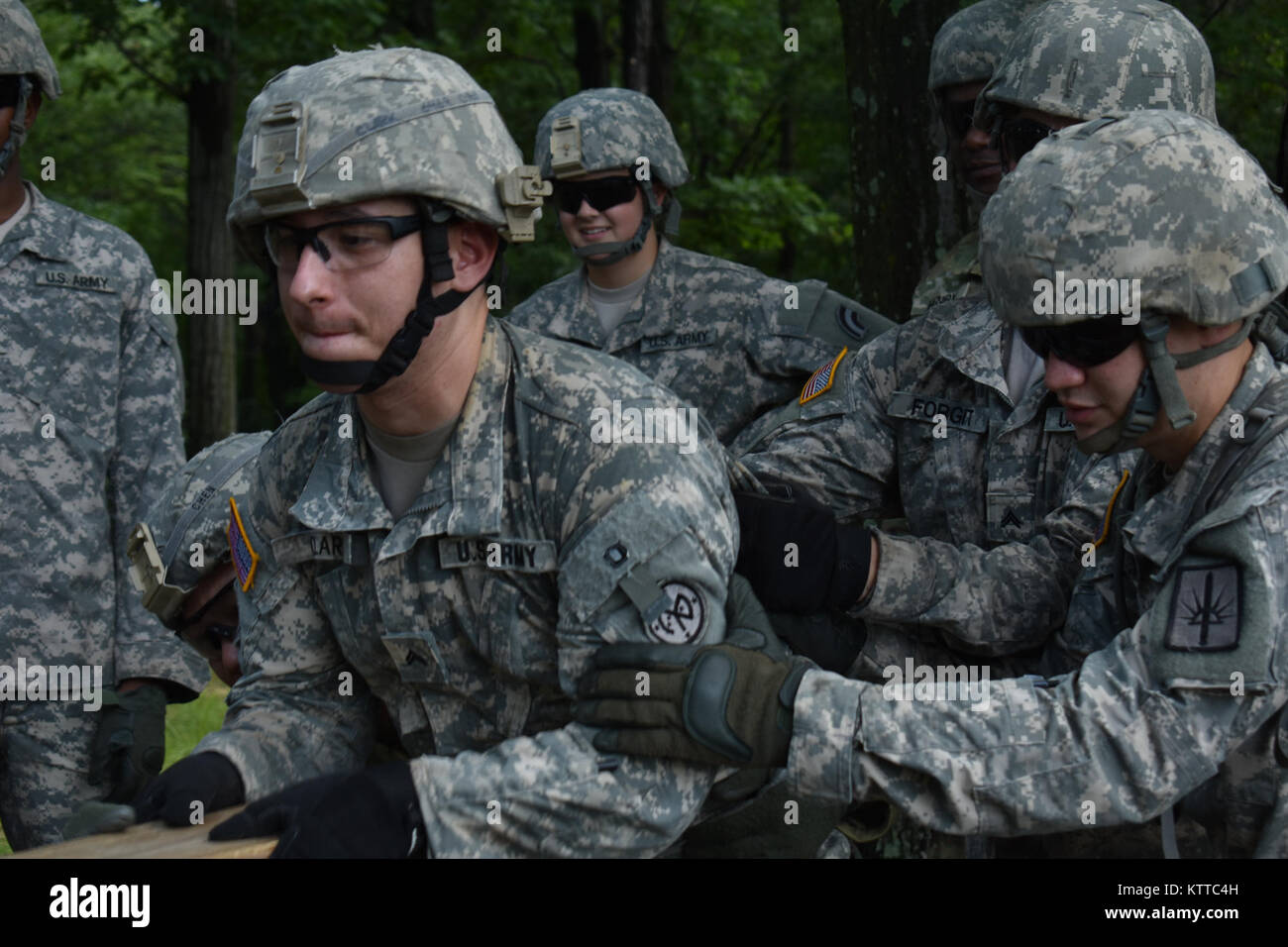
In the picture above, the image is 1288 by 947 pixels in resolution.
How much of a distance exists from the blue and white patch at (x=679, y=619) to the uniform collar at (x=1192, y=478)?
3.07ft

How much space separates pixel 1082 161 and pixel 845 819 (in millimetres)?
1660

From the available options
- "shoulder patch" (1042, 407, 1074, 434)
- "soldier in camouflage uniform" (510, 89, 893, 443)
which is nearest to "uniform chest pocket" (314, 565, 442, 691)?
"shoulder patch" (1042, 407, 1074, 434)

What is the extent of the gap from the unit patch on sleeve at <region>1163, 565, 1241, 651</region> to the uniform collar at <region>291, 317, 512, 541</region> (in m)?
1.36

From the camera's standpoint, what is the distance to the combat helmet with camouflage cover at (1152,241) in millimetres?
3139

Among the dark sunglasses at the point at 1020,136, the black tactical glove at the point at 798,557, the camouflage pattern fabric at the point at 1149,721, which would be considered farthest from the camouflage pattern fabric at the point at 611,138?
the camouflage pattern fabric at the point at 1149,721

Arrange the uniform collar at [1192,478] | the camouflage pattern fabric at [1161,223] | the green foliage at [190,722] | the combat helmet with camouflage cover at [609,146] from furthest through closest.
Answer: the green foliage at [190,722] < the combat helmet with camouflage cover at [609,146] < the uniform collar at [1192,478] < the camouflage pattern fabric at [1161,223]

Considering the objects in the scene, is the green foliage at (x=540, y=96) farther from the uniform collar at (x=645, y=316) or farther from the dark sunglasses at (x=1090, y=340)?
the dark sunglasses at (x=1090, y=340)

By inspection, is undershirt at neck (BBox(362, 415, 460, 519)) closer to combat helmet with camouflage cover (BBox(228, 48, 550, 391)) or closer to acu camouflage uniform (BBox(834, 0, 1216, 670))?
combat helmet with camouflage cover (BBox(228, 48, 550, 391))

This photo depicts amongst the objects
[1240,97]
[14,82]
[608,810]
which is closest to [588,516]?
[608,810]

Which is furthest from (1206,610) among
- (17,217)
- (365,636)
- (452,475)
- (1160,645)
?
(17,217)

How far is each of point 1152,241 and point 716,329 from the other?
3.74 m

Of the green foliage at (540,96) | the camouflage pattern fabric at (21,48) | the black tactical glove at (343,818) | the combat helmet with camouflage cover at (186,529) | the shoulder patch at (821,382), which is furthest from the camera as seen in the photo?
the green foliage at (540,96)

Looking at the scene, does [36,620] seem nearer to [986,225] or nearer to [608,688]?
[608,688]

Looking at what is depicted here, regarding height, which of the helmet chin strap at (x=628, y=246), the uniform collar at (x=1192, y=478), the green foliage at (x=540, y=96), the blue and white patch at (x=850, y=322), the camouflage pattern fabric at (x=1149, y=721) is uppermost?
the green foliage at (x=540, y=96)
